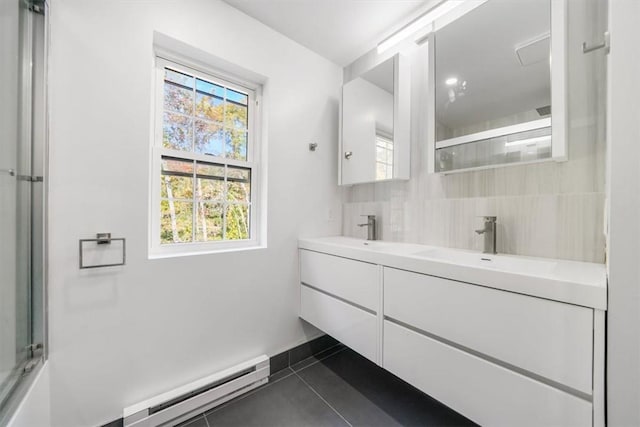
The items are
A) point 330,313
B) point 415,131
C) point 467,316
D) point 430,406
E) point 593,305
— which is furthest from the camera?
point 415,131

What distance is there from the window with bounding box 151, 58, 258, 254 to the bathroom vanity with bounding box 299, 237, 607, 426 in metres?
0.87

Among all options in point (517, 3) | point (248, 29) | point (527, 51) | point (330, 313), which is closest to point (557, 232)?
point (527, 51)

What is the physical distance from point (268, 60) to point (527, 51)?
1.53 m

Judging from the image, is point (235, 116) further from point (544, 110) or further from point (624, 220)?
point (624, 220)

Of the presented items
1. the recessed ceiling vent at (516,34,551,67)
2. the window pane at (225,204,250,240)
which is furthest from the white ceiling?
the window pane at (225,204,250,240)

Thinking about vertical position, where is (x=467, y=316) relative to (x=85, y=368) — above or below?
above

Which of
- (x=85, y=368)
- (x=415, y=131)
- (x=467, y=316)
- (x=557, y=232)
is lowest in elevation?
(x=85, y=368)

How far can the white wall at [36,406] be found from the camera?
2.90ft

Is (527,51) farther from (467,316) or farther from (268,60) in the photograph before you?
(268,60)

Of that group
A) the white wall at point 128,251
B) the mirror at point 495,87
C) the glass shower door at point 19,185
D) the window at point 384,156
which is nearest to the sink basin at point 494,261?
the mirror at point 495,87

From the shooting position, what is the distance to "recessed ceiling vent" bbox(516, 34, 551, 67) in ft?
3.92

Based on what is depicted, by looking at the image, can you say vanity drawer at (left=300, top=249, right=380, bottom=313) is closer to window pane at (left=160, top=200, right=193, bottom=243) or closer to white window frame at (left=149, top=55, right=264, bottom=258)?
white window frame at (left=149, top=55, right=264, bottom=258)

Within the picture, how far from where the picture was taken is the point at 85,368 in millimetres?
1202

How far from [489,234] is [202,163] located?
1761 millimetres
